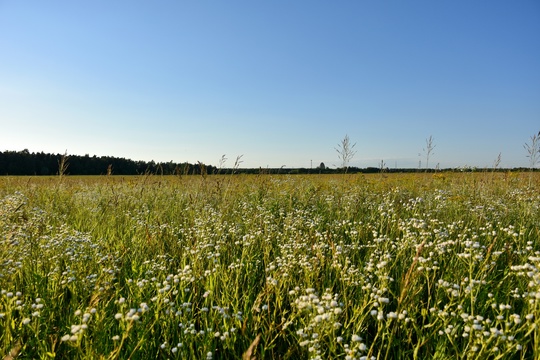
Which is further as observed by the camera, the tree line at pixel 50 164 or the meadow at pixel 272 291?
the tree line at pixel 50 164

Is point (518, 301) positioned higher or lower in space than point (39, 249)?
lower

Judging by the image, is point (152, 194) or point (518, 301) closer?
point (518, 301)

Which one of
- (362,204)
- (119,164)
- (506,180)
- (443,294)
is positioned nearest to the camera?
(443,294)

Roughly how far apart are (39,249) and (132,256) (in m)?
0.88

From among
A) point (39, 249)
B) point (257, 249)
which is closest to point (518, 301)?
point (257, 249)

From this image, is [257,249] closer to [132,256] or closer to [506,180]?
[132,256]

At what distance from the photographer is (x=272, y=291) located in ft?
8.67

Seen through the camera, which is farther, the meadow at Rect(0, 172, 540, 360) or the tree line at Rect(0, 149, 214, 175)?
the tree line at Rect(0, 149, 214, 175)

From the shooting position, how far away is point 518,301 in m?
2.65

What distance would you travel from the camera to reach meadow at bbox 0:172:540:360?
186 cm

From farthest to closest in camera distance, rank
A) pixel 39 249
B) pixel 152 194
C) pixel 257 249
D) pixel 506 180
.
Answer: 1. pixel 506 180
2. pixel 152 194
3. pixel 257 249
4. pixel 39 249

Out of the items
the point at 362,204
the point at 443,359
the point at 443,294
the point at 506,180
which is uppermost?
the point at 506,180

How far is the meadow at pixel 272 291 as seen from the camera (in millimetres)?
1861

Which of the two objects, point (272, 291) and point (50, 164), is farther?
point (50, 164)
